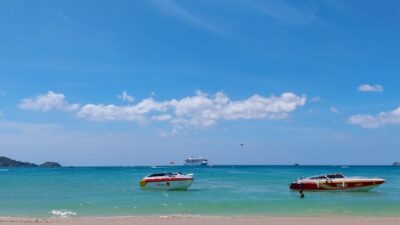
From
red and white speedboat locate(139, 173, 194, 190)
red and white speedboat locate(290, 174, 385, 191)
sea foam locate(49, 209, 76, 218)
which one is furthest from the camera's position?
red and white speedboat locate(139, 173, 194, 190)

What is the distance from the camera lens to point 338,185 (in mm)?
44500

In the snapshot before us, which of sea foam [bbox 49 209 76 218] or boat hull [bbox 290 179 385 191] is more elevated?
boat hull [bbox 290 179 385 191]

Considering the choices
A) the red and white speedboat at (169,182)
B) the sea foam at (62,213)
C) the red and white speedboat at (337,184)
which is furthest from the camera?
the red and white speedboat at (169,182)

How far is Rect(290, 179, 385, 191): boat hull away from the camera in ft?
145

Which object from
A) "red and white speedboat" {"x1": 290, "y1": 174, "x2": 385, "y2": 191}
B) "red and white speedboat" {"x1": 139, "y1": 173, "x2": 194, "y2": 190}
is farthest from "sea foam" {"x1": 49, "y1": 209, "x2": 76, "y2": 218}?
"red and white speedboat" {"x1": 290, "y1": 174, "x2": 385, "y2": 191}

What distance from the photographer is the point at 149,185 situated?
158 ft

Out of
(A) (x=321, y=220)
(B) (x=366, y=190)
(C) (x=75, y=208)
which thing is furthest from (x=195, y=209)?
(B) (x=366, y=190)

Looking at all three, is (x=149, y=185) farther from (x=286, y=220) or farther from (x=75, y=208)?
(x=286, y=220)

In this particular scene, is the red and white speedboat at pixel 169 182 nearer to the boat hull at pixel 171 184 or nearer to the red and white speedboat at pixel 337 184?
the boat hull at pixel 171 184

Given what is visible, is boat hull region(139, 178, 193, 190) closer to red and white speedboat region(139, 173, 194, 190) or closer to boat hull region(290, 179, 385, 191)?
red and white speedboat region(139, 173, 194, 190)

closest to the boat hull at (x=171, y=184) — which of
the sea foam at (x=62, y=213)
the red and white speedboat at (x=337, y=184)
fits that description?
the red and white speedboat at (x=337, y=184)

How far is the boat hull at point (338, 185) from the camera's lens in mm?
44344

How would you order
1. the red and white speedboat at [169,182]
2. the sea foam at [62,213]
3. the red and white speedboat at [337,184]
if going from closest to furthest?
1. the sea foam at [62,213]
2. the red and white speedboat at [337,184]
3. the red and white speedboat at [169,182]

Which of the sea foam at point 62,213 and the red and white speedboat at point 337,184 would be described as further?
the red and white speedboat at point 337,184
